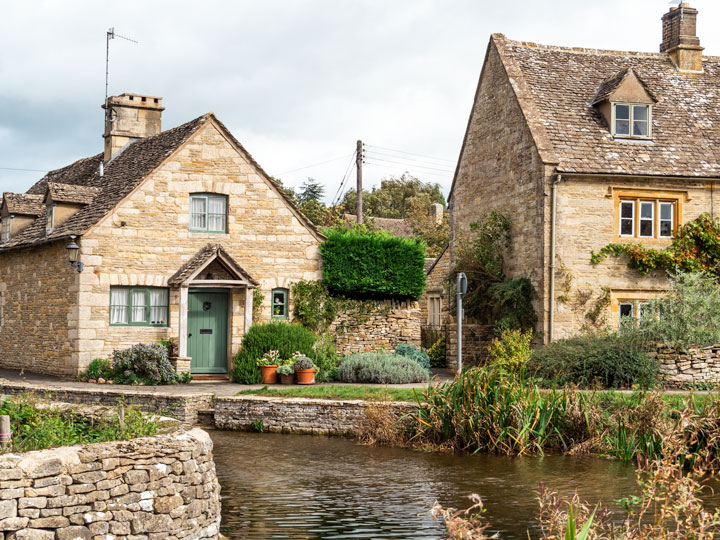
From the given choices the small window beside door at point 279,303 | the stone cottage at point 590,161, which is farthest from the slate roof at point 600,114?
→ the small window beside door at point 279,303

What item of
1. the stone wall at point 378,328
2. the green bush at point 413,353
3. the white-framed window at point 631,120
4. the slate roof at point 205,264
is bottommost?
the green bush at point 413,353

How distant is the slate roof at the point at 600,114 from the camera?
23719mm

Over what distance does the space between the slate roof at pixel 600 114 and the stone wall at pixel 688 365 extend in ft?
19.1

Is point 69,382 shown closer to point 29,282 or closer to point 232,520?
point 29,282

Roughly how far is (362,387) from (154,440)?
10.5m

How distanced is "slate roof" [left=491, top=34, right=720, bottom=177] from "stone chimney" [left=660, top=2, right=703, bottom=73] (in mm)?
330

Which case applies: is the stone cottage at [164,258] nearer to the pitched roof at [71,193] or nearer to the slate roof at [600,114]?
the pitched roof at [71,193]

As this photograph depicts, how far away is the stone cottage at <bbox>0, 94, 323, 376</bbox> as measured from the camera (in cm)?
2142

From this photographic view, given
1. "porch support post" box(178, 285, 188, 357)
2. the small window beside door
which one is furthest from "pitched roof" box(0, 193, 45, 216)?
the small window beside door

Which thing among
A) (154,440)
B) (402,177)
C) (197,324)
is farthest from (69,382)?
(402,177)

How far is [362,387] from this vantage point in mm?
18828

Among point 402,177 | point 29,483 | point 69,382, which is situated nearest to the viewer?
point 29,483

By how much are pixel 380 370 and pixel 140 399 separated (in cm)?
586

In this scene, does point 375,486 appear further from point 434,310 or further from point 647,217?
point 434,310
